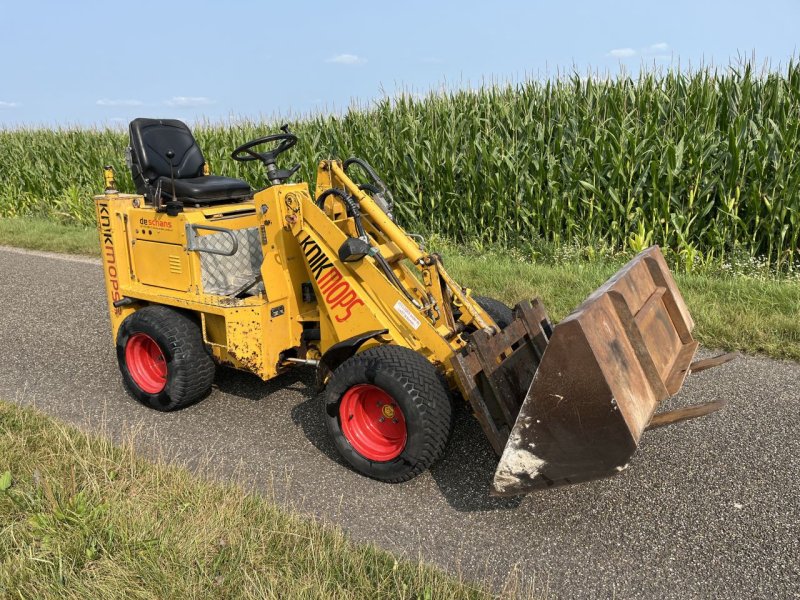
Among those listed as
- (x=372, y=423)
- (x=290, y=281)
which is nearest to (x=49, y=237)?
(x=290, y=281)

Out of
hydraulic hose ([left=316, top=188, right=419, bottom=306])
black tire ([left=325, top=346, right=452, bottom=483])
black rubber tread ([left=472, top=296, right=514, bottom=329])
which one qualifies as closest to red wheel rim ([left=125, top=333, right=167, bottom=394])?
hydraulic hose ([left=316, top=188, right=419, bottom=306])

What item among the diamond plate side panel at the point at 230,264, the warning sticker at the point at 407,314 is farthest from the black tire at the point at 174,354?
the warning sticker at the point at 407,314

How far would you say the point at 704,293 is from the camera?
20.4 feet

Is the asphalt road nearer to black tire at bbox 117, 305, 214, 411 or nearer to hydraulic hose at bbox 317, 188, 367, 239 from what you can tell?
black tire at bbox 117, 305, 214, 411

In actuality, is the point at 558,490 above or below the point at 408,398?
below

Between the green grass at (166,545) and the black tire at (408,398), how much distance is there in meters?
0.55

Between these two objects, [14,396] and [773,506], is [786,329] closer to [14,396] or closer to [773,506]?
[773,506]

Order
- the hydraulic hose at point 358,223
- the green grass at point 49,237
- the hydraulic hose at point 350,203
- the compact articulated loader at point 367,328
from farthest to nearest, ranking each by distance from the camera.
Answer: the green grass at point 49,237
the hydraulic hose at point 350,203
the hydraulic hose at point 358,223
the compact articulated loader at point 367,328

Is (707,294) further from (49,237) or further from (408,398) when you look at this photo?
(49,237)

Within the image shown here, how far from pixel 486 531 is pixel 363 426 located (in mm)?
972

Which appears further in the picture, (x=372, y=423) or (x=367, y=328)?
(x=367, y=328)

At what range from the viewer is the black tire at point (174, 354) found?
448 centimetres

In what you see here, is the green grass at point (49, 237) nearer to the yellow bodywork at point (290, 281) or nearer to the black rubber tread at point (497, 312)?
the yellow bodywork at point (290, 281)

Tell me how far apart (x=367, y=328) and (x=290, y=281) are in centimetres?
76
